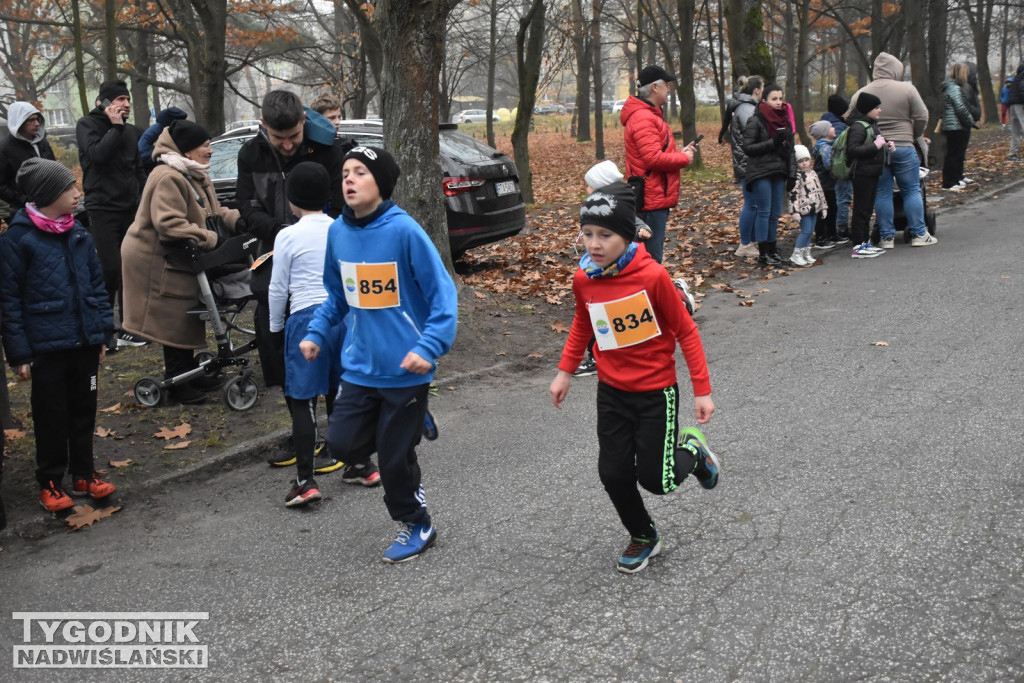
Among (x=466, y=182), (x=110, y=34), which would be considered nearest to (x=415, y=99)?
(x=466, y=182)

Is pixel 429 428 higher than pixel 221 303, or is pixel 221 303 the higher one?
pixel 221 303

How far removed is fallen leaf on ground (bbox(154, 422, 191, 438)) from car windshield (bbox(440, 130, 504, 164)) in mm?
5308

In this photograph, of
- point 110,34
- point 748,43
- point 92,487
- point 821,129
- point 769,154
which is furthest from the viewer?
point 748,43

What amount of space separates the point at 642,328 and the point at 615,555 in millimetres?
1067

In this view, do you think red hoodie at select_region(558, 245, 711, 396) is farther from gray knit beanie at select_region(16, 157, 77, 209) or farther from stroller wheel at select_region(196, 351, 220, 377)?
stroller wheel at select_region(196, 351, 220, 377)

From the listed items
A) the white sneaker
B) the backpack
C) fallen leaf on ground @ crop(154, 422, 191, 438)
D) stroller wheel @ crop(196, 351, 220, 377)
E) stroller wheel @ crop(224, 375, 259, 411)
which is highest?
the backpack

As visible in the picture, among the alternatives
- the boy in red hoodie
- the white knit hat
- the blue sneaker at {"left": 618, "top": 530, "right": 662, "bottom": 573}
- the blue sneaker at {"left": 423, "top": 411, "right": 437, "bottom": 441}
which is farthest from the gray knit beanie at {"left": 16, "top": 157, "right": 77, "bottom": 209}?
the blue sneaker at {"left": 618, "top": 530, "right": 662, "bottom": 573}

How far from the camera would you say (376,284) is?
13.8ft

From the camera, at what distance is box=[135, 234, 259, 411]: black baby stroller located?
646 cm

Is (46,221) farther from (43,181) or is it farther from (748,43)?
(748,43)

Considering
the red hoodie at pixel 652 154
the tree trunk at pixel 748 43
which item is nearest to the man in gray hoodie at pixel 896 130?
the red hoodie at pixel 652 154

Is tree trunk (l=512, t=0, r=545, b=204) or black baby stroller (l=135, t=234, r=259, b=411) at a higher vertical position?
tree trunk (l=512, t=0, r=545, b=204)

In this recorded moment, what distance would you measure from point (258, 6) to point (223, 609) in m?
23.3

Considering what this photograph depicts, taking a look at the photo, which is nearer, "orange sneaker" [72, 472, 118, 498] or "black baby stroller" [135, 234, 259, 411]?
"orange sneaker" [72, 472, 118, 498]
